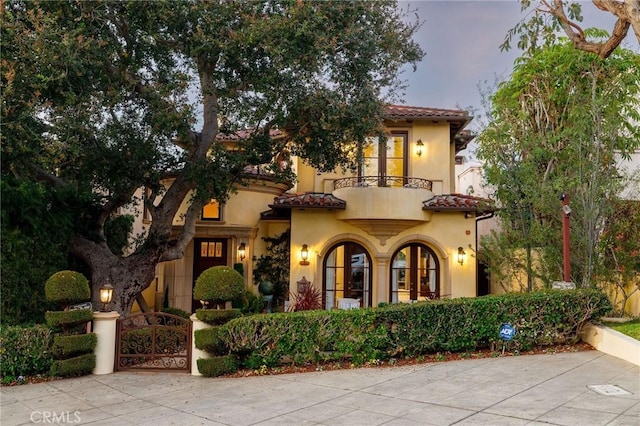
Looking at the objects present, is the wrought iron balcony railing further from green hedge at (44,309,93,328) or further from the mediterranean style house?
green hedge at (44,309,93,328)

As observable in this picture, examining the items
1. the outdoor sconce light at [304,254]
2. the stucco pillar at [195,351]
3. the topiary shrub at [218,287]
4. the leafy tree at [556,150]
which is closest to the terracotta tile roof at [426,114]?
the leafy tree at [556,150]

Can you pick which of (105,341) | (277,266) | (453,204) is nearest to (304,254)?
(277,266)

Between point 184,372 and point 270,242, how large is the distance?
807 cm

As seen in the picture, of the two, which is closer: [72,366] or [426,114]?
[72,366]

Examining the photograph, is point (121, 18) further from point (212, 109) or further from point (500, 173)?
point (500, 173)

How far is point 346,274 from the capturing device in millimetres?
15406

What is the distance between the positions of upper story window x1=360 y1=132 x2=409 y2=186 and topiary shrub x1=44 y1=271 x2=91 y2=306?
9.16 m

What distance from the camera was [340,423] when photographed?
5422mm

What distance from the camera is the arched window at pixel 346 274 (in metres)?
15.3

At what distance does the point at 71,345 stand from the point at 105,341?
0.60 metres

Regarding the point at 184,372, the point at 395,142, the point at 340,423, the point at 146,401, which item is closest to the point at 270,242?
the point at 395,142

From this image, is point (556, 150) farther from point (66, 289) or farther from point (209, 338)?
point (66, 289)

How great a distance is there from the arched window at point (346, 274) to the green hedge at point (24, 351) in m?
8.66

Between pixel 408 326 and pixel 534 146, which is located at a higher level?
pixel 534 146
